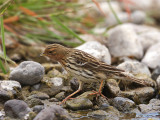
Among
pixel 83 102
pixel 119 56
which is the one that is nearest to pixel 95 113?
pixel 83 102

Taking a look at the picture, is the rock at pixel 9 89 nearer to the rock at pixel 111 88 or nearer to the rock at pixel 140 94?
the rock at pixel 111 88

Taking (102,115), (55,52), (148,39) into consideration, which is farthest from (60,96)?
(148,39)

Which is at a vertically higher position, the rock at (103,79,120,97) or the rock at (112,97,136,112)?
the rock at (103,79,120,97)

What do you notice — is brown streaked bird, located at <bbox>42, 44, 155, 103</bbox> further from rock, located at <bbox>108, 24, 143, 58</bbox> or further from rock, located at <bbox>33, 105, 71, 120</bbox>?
rock, located at <bbox>108, 24, 143, 58</bbox>

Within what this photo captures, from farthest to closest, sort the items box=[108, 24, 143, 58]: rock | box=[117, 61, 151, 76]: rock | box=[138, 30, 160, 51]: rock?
box=[138, 30, 160, 51]: rock < box=[108, 24, 143, 58]: rock < box=[117, 61, 151, 76]: rock

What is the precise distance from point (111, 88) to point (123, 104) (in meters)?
0.48

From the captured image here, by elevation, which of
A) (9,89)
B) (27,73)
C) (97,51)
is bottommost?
(9,89)

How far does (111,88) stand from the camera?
515 centimetres

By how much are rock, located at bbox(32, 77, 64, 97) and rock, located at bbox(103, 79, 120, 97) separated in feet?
2.49

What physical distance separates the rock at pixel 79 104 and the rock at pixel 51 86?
545 mm

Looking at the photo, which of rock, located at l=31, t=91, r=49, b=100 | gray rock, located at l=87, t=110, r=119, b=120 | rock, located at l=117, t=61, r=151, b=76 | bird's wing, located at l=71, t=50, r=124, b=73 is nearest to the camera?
gray rock, located at l=87, t=110, r=119, b=120

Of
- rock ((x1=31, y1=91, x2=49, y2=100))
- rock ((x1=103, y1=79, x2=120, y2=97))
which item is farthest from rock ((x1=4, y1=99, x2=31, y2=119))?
rock ((x1=103, y1=79, x2=120, y2=97))

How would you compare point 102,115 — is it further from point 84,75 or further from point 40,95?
point 40,95

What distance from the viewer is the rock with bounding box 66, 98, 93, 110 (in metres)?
4.58
